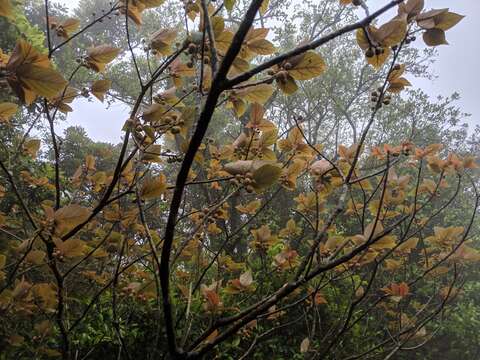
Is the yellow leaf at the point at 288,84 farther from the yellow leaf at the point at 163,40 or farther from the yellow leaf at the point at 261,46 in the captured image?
the yellow leaf at the point at 163,40

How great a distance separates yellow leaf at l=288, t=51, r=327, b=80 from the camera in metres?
0.85

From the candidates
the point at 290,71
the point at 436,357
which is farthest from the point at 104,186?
the point at 436,357

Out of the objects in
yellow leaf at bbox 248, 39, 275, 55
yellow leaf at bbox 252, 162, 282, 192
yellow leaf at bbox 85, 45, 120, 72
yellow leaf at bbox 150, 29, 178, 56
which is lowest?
yellow leaf at bbox 252, 162, 282, 192

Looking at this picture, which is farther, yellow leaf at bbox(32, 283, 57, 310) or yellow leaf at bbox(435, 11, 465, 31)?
yellow leaf at bbox(32, 283, 57, 310)

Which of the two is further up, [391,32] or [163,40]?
[163,40]

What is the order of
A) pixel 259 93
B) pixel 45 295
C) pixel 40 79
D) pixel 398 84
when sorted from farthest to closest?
pixel 45 295 < pixel 398 84 < pixel 259 93 < pixel 40 79

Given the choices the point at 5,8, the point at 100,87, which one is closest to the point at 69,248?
the point at 100,87

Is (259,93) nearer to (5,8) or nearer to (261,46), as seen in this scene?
(261,46)

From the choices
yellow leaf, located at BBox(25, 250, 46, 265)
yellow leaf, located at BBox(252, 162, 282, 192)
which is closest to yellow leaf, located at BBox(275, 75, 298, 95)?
yellow leaf, located at BBox(252, 162, 282, 192)

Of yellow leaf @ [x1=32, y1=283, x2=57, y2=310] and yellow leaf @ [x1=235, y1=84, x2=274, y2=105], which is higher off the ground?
yellow leaf @ [x1=235, y1=84, x2=274, y2=105]

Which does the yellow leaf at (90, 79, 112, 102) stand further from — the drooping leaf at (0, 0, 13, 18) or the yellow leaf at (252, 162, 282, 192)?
the yellow leaf at (252, 162, 282, 192)

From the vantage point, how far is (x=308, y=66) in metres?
0.86

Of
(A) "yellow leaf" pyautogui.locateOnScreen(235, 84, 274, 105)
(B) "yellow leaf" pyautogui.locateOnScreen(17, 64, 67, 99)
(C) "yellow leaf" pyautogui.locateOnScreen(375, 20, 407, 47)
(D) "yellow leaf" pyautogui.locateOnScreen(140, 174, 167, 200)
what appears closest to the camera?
(B) "yellow leaf" pyautogui.locateOnScreen(17, 64, 67, 99)

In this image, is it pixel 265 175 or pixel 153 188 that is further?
pixel 153 188
